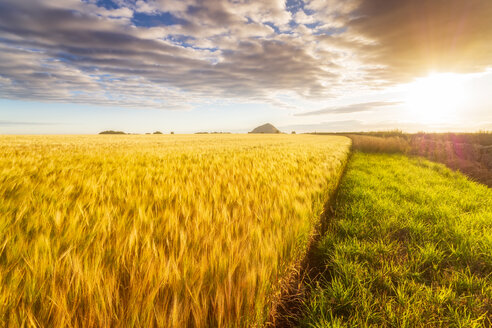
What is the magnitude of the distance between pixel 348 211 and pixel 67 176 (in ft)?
11.7

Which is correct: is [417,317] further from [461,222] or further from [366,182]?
[366,182]

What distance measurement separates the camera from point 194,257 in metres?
1.10

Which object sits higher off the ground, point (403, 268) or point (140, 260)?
point (140, 260)

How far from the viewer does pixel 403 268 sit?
5.93 ft

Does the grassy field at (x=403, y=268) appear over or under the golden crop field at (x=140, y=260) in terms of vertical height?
under

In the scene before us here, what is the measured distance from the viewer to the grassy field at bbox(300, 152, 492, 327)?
4.30ft

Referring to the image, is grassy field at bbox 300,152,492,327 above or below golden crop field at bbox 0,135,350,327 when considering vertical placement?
below

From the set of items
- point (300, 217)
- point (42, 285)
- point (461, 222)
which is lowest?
point (461, 222)

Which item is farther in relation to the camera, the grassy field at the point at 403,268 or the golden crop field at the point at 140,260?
the grassy field at the point at 403,268

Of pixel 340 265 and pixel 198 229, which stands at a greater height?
pixel 198 229

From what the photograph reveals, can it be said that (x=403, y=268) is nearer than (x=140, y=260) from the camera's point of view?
No

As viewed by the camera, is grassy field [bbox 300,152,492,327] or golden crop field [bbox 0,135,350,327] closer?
golden crop field [bbox 0,135,350,327]

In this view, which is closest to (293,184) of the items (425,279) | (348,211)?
(348,211)

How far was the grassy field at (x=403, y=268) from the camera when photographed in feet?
4.30
